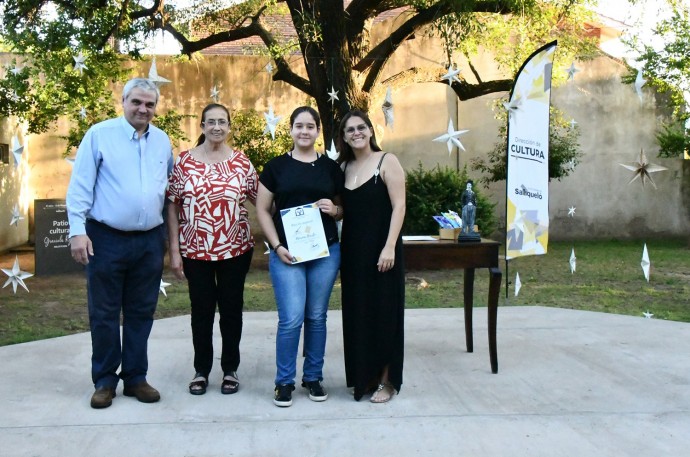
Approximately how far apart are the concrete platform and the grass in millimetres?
1335

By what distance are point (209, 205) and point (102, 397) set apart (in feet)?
3.90

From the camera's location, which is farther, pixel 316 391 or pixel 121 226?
pixel 316 391

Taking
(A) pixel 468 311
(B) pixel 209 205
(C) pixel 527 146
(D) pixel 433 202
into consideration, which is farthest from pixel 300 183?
(D) pixel 433 202

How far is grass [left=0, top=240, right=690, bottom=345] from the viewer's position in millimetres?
7609

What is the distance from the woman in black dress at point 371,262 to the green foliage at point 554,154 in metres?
10.6

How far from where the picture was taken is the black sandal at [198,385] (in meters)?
4.16

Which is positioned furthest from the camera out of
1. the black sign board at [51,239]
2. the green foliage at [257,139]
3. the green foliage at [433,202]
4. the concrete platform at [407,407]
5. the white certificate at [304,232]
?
the green foliage at [257,139]

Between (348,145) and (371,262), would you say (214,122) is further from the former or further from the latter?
(371,262)

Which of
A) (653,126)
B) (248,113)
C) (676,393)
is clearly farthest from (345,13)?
(653,126)

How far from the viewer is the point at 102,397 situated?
12.9ft

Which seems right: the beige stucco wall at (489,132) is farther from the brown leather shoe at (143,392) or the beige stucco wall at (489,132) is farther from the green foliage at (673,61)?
the brown leather shoe at (143,392)

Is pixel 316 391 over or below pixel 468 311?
below

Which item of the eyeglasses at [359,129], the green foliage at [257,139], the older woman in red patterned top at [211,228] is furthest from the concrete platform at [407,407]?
the green foliage at [257,139]

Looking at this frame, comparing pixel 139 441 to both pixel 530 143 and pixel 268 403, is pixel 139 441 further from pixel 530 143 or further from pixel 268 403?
pixel 530 143
